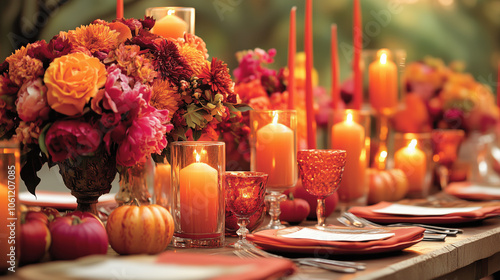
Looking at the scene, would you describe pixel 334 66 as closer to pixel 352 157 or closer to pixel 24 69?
pixel 352 157

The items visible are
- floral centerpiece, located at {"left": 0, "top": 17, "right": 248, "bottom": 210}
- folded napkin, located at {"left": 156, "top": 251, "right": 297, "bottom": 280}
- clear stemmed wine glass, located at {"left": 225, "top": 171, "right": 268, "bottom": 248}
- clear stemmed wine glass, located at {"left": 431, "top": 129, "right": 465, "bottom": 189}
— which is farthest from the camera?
clear stemmed wine glass, located at {"left": 431, "top": 129, "right": 465, "bottom": 189}

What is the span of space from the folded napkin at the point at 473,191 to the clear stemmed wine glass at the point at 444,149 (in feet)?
0.34

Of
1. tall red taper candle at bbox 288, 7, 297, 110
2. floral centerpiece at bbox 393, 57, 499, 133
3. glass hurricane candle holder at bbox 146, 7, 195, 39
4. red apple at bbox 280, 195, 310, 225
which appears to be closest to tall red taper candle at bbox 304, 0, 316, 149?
tall red taper candle at bbox 288, 7, 297, 110

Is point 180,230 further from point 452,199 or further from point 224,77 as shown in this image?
point 452,199

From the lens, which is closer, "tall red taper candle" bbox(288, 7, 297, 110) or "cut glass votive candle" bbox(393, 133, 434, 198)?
"tall red taper candle" bbox(288, 7, 297, 110)

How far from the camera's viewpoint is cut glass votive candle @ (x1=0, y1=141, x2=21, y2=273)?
2.55 feet

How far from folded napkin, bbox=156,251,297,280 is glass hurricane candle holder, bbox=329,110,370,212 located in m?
0.74

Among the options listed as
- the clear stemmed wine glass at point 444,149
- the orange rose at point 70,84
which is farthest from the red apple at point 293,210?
the clear stemmed wine glass at point 444,149

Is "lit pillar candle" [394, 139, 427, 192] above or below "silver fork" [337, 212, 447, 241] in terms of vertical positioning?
above

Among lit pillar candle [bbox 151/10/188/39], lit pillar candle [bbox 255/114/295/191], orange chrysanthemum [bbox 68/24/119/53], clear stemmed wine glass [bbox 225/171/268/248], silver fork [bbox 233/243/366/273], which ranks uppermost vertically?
lit pillar candle [bbox 151/10/188/39]

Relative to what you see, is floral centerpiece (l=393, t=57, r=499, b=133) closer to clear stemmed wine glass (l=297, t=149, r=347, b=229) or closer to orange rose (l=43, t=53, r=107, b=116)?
clear stemmed wine glass (l=297, t=149, r=347, b=229)

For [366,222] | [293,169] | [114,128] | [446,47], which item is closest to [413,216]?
[366,222]

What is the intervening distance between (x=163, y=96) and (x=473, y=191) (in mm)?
1013

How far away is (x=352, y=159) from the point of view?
56.8 inches
